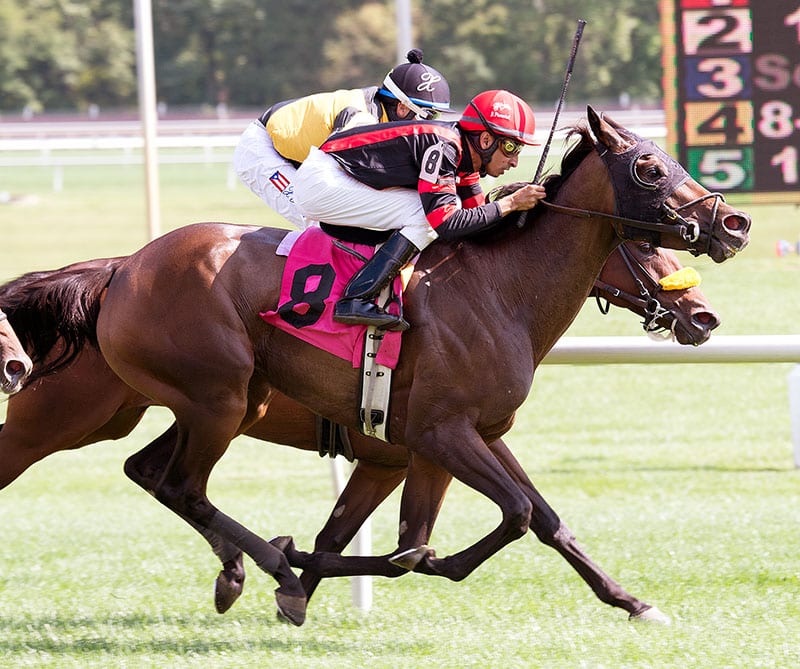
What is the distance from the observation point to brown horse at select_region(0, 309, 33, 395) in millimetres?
4613

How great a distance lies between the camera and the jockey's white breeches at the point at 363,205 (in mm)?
4801

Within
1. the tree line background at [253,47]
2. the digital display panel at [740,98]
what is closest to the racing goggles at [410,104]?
the digital display panel at [740,98]

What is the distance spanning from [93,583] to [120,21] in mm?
34693

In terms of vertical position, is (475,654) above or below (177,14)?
above

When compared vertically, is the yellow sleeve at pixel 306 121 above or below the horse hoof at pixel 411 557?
above

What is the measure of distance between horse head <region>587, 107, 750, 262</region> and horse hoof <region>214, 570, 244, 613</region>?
6.22 feet

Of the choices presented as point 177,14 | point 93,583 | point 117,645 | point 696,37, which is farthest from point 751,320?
point 177,14

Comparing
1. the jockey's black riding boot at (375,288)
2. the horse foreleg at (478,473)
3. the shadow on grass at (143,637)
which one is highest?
the jockey's black riding boot at (375,288)

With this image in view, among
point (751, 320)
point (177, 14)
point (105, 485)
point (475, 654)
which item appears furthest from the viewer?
point (177, 14)

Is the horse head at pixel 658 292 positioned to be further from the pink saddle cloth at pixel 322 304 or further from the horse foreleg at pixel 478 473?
the pink saddle cloth at pixel 322 304

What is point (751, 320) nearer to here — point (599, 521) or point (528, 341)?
point (599, 521)

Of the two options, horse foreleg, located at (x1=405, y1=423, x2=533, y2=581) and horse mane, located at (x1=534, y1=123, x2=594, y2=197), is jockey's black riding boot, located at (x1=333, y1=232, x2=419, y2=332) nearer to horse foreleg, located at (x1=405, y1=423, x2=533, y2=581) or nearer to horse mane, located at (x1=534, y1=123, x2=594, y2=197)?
horse foreleg, located at (x1=405, y1=423, x2=533, y2=581)

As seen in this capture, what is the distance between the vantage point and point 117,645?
4.97 meters

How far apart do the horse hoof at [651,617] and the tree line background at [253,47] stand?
2854 cm
